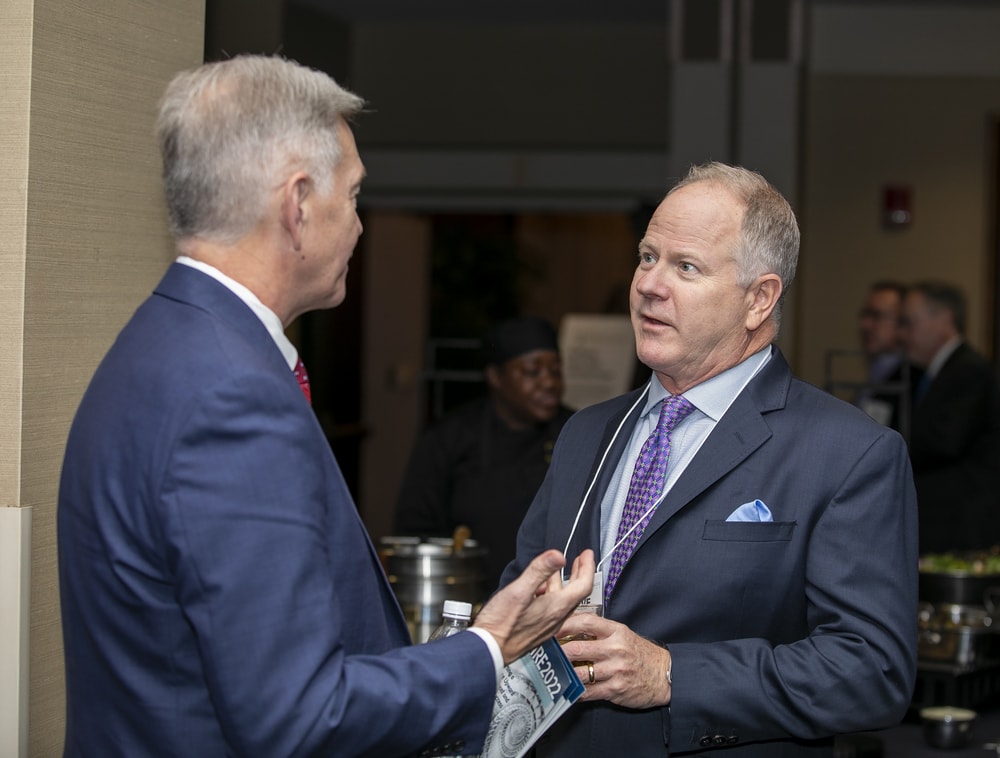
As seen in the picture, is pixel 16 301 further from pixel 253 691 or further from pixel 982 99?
pixel 982 99

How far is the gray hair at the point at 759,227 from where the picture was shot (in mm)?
1910

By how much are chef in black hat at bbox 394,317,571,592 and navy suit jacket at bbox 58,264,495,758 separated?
8.30 feet

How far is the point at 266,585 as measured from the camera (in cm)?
116

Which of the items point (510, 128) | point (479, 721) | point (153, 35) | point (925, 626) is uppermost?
point (510, 128)

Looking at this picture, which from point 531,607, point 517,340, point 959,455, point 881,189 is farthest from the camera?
point 881,189

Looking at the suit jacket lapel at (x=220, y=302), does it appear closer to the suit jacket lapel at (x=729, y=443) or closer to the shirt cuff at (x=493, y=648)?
the shirt cuff at (x=493, y=648)

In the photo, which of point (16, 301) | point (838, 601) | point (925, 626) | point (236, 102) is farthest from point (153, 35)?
point (925, 626)

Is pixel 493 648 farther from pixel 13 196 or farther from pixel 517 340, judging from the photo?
pixel 517 340

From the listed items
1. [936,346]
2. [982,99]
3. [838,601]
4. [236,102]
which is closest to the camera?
[236,102]

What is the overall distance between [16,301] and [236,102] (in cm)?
75

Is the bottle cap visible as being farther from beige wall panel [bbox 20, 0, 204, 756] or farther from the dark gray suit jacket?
the dark gray suit jacket

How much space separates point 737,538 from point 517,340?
8.19 ft

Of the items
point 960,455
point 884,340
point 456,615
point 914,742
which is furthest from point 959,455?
point 456,615

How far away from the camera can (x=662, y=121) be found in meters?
7.63
